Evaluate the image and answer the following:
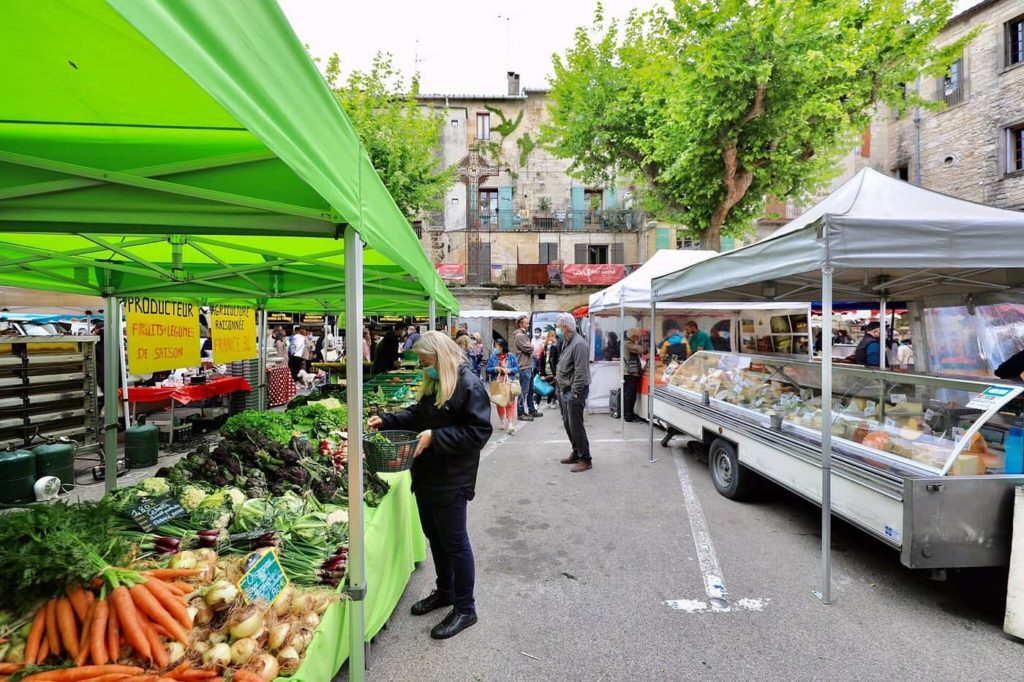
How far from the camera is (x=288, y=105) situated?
4.17ft

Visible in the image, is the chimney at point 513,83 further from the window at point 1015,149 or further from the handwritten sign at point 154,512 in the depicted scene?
the handwritten sign at point 154,512

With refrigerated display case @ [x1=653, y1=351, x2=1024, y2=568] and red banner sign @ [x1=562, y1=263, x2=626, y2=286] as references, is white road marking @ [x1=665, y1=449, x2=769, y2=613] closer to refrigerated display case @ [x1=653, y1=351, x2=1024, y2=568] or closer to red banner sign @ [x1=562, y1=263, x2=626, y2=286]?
refrigerated display case @ [x1=653, y1=351, x2=1024, y2=568]

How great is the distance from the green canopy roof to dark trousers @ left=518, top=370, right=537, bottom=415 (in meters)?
7.81

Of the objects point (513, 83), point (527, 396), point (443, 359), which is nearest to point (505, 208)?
point (513, 83)

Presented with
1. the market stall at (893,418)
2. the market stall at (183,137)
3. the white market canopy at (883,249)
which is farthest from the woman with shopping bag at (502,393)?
the market stall at (183,137)

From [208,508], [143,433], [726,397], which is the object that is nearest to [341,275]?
[208,508]

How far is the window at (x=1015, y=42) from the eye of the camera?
54.4 feet

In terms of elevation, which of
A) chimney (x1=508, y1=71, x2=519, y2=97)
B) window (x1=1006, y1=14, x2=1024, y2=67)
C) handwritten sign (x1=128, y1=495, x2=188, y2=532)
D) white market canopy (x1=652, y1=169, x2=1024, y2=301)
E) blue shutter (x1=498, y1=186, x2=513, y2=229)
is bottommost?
handwritten sign (x1=128, y1=495, x2=188, y2=532)

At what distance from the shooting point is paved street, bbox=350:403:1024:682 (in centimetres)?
263

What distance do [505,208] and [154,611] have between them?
3042 centimetres

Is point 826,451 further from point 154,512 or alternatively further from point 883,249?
point 154,512

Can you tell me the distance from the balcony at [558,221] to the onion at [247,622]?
96.9 feet

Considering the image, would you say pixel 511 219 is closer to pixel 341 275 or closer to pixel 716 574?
pixel 341 275

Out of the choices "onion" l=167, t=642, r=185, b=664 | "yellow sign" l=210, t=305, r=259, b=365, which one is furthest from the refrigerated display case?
"yellow sign" l=210, t=305, r=259, b=365
